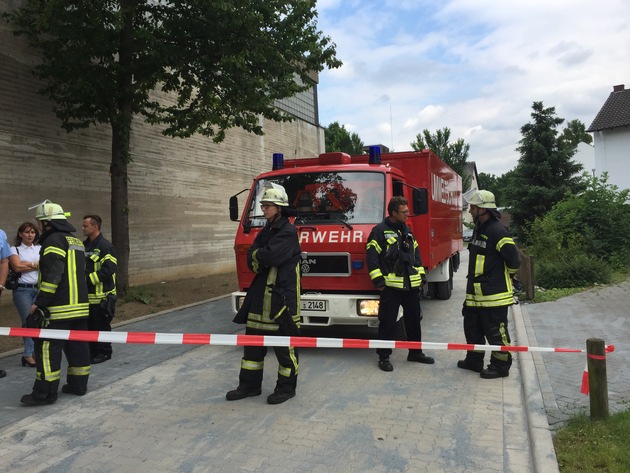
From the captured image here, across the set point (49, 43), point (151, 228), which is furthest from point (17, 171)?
point (151, 228)

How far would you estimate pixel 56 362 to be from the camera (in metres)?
4.68

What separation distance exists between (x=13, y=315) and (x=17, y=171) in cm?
269

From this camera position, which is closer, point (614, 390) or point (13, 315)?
point (614, 390)

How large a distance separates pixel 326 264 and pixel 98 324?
2810mm

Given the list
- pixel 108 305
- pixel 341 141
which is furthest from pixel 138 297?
pixel 341 141

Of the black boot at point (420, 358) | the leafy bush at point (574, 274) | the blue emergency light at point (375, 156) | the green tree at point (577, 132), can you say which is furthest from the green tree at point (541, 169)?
the green tree at point (577, 132)

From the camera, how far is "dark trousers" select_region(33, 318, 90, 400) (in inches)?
182

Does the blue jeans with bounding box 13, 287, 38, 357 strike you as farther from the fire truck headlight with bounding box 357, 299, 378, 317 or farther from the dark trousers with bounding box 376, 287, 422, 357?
the dark trousers with bounding box 376, 287, 422, 357

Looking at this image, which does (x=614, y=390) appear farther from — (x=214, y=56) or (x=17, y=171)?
(x=17, y=171)

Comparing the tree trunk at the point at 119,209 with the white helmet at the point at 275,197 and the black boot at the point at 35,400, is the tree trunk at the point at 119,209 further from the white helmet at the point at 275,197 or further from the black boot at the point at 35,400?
the white helmet at the point at 275,197

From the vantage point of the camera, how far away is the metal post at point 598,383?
3928mm

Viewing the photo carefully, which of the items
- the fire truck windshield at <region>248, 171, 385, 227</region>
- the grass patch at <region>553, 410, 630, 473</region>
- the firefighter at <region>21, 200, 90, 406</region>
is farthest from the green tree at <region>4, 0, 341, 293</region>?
the grass patch at <region>553, 410, 630, 473</region>

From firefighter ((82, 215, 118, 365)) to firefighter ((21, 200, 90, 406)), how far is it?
0.85m

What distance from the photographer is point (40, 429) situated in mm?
4125
